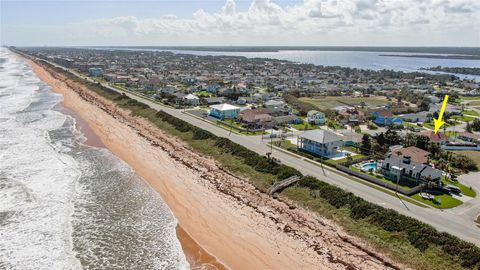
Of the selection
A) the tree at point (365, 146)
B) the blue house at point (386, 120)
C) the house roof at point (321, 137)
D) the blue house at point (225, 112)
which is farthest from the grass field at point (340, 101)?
the house roof at point (321, 137)

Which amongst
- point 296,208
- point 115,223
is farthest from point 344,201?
point 115,223

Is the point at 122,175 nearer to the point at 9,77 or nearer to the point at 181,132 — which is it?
the point at 181,132

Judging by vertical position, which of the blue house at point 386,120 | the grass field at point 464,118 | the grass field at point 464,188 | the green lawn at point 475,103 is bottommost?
the green lawn at point 475,103

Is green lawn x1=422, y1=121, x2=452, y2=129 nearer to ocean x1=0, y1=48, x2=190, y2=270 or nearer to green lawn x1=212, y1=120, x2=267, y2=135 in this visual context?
green lawn x1=212, y1=120, x2=267, y2=135

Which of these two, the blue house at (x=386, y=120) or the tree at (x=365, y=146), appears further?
the blue house at (x=386, y=120)

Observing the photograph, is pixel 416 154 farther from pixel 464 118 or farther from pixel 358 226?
pixel 464 118

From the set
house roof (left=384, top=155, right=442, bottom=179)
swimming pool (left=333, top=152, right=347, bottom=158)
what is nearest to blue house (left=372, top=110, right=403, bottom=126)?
swimming pool (left=333, top=152, right=347, bottom=158)

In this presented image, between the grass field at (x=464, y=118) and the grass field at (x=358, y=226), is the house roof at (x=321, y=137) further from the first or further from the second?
the grass field at (x=464, y=118)

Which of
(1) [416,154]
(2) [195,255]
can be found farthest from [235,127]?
(2) [195,255]
